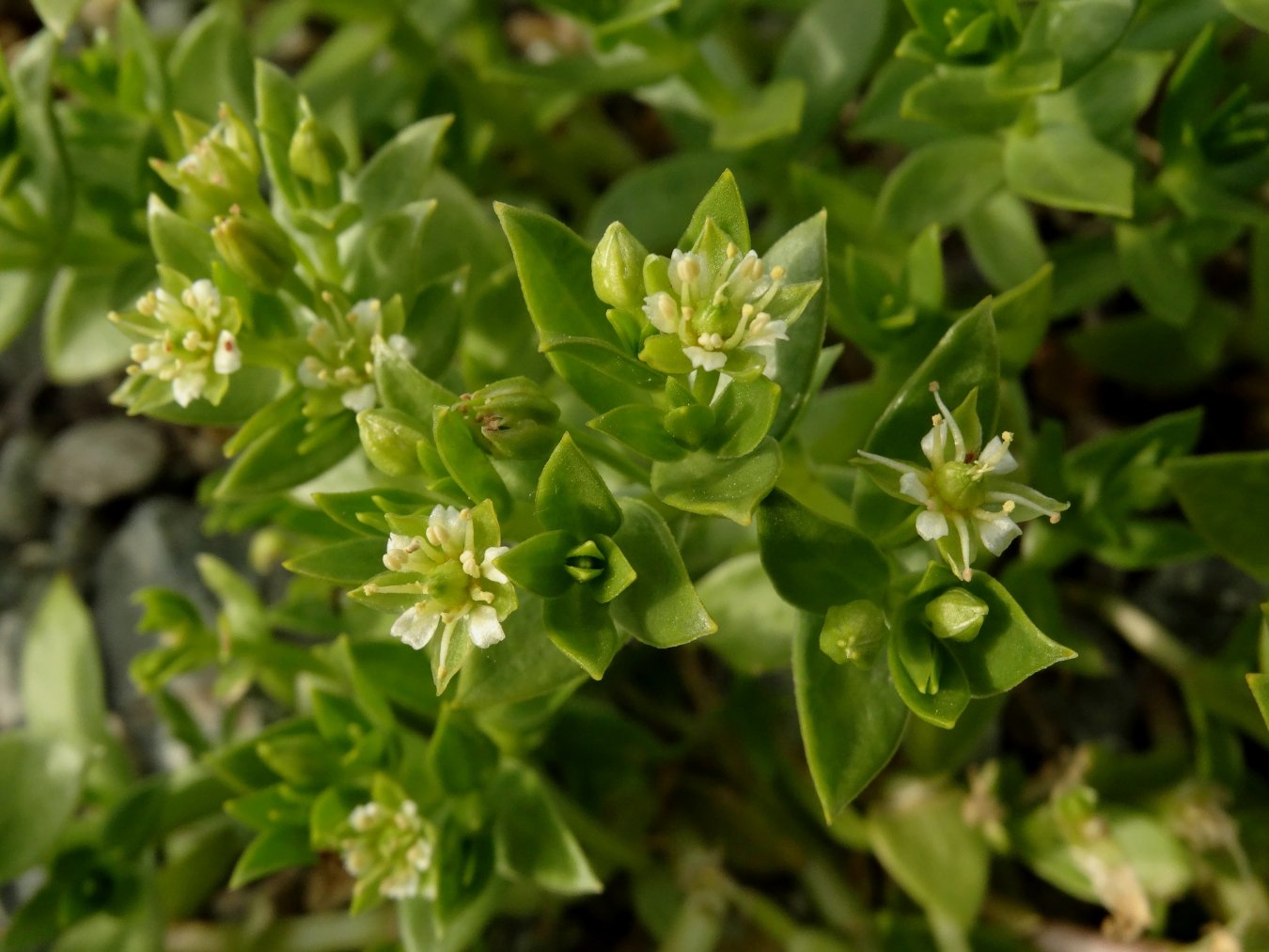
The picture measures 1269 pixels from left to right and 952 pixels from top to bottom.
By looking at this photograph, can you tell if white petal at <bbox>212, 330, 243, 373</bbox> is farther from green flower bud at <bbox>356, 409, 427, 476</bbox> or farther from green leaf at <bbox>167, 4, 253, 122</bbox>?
green leaf at <bbox>167, 4, 253, 122</bbox>

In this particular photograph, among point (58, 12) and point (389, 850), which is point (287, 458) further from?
point (58, 12)

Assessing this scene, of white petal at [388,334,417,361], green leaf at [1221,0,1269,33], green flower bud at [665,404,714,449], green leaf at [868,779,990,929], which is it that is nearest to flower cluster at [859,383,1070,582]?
green flower bud at [665,404,714,449]

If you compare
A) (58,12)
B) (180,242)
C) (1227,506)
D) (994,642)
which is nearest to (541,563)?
(994,642)

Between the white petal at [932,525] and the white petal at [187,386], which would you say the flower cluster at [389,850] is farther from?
the white petal at [932,525]

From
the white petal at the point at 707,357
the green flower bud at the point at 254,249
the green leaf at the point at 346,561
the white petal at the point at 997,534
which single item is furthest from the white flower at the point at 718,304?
the green flower bud at the point at 254,249

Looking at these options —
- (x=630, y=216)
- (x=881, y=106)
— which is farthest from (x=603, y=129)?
(x=881, y=106)
